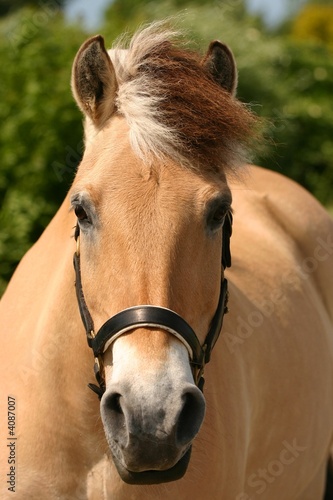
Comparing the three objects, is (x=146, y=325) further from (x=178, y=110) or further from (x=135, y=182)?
(x=178, y=110)

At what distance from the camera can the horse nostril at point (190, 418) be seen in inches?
101

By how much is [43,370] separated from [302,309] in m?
1.95

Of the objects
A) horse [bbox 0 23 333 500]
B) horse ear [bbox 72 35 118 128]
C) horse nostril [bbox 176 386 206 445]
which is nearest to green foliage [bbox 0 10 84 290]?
horse [bbox 0 23 333 500]

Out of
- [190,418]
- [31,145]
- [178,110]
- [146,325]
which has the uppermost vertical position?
[178,110]

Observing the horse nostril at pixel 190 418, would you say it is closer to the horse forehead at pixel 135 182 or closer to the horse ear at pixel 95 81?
the horse forehead at pixel 135 182

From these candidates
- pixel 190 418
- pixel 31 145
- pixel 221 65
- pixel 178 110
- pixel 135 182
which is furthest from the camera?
pixel 31 145

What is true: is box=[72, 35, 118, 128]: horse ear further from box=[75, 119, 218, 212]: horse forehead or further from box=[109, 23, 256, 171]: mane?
box=[75, 119, 218, 212]: horse forehead

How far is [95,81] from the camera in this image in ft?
10.2

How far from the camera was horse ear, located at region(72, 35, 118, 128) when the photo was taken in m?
3.04

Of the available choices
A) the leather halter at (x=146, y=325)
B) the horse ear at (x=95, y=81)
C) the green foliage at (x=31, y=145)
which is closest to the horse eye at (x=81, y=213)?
the leather halter at (x=146, y=325)

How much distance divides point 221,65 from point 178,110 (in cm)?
38

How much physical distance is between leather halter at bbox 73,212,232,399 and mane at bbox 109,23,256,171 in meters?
0.28

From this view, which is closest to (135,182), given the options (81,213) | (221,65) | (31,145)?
(81,213)

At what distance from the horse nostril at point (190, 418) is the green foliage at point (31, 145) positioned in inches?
178
